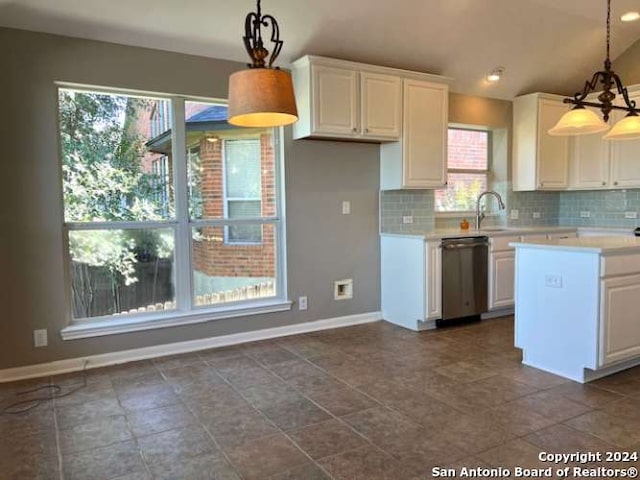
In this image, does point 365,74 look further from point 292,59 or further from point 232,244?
point 232,244

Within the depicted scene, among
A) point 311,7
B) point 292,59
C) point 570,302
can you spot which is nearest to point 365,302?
point 570,302

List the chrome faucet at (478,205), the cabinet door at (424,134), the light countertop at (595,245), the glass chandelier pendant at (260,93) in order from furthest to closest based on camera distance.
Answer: the chrome faucet at (478,205), the cabinet door at (424,134), the light countertop at (595,245), the glass chandelier pendant at (260,93)

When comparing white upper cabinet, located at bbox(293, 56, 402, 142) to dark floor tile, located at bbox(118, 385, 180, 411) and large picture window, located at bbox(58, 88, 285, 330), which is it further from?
dark floor tile, located at bbox(118, 385, 180, 411)

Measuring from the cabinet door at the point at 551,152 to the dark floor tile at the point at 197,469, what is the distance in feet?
15.5

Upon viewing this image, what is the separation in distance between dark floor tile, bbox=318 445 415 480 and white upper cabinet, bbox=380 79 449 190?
286cm

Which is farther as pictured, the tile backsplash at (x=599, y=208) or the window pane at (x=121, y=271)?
the tile backsplash at (x=599, y=208)

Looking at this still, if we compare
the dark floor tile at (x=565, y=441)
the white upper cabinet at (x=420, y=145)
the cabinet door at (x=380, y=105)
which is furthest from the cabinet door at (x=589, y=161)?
the dark floor tile at (x=565, y=441)

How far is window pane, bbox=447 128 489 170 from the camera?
5430 mm

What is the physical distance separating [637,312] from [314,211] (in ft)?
8.64

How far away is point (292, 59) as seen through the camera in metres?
4.17

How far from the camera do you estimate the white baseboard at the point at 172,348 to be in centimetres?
339

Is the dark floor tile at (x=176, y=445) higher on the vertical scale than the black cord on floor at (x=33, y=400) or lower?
lower

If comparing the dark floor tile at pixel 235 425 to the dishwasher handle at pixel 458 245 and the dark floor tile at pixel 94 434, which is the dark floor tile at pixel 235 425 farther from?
the dishwasher handle at pixel 458 245

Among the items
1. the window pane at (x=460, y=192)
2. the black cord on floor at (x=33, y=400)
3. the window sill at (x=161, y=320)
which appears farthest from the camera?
the window pane at (x=460, y=192)
